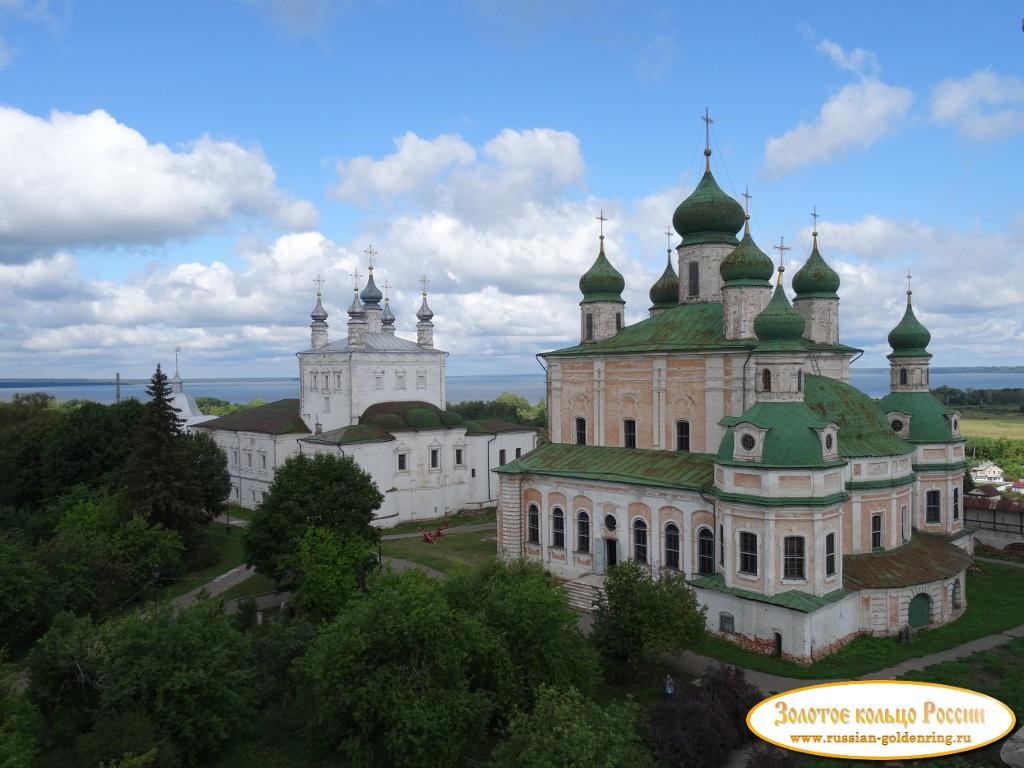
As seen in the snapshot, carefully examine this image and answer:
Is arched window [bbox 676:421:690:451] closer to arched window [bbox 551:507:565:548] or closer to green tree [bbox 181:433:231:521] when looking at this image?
arched window [bbox 551:507:565:548]

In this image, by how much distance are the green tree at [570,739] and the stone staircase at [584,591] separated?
1152cm

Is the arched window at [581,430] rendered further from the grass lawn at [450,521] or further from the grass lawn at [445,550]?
the grass lawn at [450,521]

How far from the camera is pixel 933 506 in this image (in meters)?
28.5

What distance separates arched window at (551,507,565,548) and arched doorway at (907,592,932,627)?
1171 cm

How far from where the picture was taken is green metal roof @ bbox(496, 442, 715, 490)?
25.2 metres

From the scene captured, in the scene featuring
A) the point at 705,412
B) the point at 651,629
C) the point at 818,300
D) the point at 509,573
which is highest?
the point at 818,300

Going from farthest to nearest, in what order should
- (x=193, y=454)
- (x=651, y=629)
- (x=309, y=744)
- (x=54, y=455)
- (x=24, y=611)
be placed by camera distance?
(x=54, y=455), (x=193, y=454), (x=24, y=611), (x=651, y=629), (x=309, y=744)

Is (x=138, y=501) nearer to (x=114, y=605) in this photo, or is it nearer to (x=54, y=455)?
(x=114, y=605)

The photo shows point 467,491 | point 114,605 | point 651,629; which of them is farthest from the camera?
point 467,491

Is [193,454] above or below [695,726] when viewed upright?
above

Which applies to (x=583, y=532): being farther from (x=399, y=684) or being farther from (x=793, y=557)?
(x=399, y=684)

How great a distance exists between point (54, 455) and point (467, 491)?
21.0 m

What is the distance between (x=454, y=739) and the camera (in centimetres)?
1475

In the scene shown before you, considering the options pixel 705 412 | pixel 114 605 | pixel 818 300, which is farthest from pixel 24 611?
pixel 818 300
